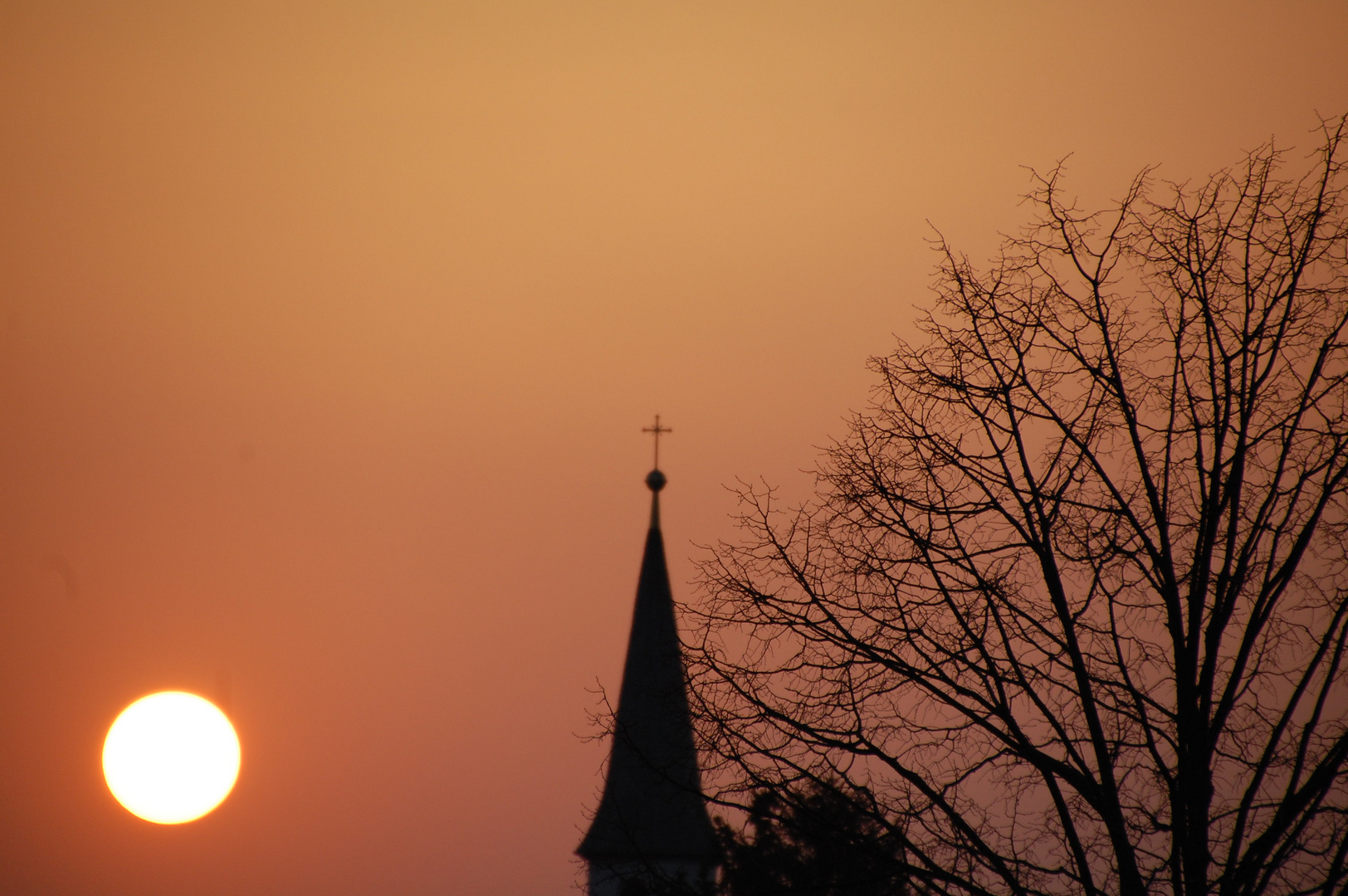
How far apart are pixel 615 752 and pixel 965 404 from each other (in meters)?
3.13

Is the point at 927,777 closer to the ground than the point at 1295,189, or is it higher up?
closer to the ground

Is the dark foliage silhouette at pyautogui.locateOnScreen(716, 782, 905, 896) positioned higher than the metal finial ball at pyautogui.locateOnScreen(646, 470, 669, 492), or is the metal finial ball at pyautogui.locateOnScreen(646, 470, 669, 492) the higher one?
the metal finial ball at pyautogui.locateOnScreen(646, 470, 669, 492)

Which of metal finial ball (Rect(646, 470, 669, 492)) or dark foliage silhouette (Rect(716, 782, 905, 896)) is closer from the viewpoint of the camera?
dark foliage silhouette (Rect(716, 782, 905, 896))

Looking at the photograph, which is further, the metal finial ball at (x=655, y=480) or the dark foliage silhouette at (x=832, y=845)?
the metal finial ball at (x=655, y=480)

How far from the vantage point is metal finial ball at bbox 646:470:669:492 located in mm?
39312

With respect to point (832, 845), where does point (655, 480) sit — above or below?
above

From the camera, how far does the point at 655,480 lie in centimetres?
3947

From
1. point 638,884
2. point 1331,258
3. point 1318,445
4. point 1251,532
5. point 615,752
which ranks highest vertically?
point 1331,258

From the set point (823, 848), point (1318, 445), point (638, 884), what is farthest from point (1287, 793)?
point (638, 884)

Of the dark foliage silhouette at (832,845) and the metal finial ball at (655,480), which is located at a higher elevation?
the metal finial ball at (655,480)

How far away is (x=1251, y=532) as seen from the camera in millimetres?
7617

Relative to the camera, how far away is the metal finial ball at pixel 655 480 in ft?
129

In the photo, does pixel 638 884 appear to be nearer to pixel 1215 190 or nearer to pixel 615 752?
pixel 615 752

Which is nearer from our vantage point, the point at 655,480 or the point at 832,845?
the point at 832,845
